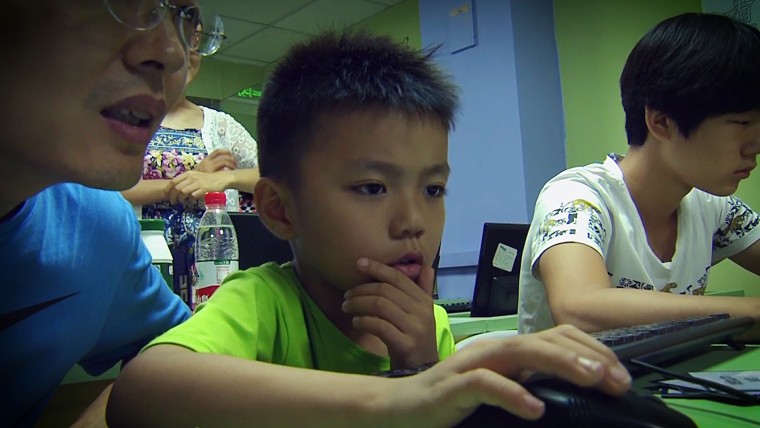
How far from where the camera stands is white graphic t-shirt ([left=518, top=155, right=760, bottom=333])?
1.15 meters

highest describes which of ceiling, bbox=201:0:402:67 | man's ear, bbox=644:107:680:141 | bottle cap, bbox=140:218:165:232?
ceiling, bbox=201:0:402:67

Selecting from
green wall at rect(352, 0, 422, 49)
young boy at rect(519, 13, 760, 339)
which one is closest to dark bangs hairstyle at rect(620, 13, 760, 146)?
young boy at rect(519, 13, 760, 339)

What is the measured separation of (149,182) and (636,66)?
46.6 inches

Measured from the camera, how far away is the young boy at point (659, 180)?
1.12 meters

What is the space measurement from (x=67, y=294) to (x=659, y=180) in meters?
1.17

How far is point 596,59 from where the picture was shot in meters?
3.44

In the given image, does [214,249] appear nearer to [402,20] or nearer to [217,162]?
[217,162]

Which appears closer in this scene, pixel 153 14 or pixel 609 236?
pixel 153 14

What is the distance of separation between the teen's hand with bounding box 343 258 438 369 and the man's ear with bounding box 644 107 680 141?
83cm

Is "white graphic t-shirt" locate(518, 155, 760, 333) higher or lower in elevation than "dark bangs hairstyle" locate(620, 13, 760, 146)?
lower

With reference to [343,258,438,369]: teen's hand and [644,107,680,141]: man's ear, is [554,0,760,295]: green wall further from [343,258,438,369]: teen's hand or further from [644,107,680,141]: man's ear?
[343,258,438,369]: teen's hand

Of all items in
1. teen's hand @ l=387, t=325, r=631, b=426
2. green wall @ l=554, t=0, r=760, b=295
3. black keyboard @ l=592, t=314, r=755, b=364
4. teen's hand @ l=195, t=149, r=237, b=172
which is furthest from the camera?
green wall @ l=554, t=0, r=760, b=295

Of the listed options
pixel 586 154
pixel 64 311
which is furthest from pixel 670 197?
pixel 586 154

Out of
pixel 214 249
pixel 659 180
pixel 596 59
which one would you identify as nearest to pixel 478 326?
pixel 659 180
